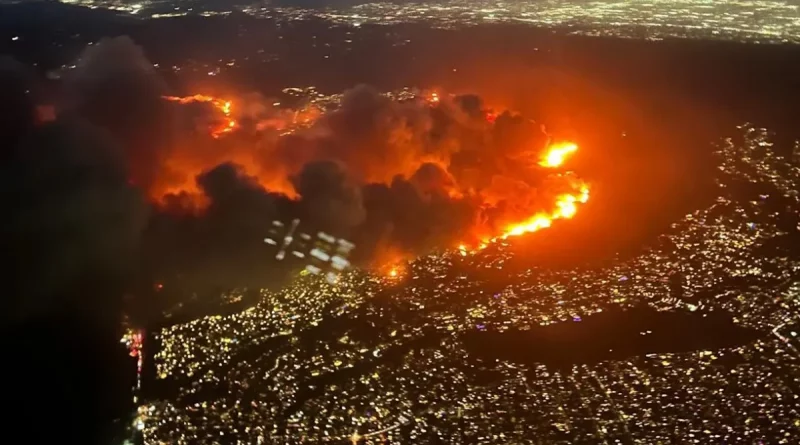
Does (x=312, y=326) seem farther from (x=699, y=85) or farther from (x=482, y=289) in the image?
(x=699, y=85)

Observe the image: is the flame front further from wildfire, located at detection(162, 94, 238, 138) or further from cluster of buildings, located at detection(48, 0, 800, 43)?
cluster of buildings, located at detection(48, 0, 800, 43)

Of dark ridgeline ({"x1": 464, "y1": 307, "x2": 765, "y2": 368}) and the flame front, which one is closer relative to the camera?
dark ridgeline ({"x1": 464, "y1": 307, "x2": 765, "y2": 368})

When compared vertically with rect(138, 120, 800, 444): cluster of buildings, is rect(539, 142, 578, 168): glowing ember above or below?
above

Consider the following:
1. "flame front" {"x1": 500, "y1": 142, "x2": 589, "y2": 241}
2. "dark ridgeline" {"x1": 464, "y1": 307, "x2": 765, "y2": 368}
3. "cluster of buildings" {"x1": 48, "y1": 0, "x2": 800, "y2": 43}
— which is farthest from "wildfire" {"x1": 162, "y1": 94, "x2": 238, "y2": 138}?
"cluster of buildings" {"x1": 48, "y1": 0, "x2": 800, "y2": 43}

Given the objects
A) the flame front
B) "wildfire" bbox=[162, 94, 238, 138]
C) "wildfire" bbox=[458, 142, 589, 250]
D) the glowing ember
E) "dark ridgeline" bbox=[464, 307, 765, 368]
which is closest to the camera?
"dark ridgeline" bbox=[464, 307, 765, 368]

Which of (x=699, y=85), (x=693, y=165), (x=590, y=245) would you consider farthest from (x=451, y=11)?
(x=590, y=245)

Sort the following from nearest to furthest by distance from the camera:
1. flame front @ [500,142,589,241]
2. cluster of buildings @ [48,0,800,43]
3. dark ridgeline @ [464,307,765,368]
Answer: dark ridgeline @ [464,307,765,368], flame front @ [500,142,589,241], cluster of buildings @ [48,0,800,43]

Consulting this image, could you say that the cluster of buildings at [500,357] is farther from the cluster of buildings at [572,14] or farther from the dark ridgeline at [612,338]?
the cluster of buildings at [572,14]
